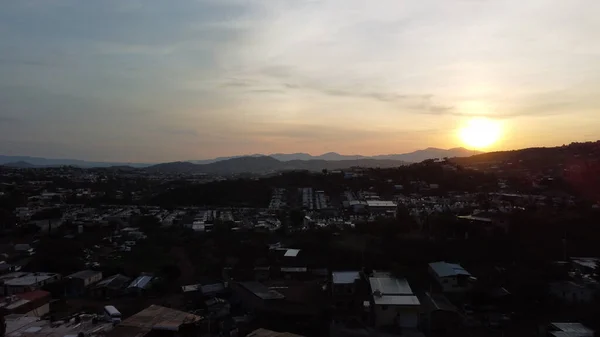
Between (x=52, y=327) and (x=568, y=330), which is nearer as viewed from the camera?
(x=52, y=327)

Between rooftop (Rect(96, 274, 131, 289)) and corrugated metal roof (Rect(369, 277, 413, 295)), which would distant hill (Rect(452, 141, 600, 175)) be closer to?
corrugated metal roof (Rect(369, 277, 413, 295))

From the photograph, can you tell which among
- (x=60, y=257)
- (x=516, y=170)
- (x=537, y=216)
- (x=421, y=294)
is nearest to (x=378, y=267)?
(x=421, y=294)

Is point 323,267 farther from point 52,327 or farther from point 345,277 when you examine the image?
point 52,327

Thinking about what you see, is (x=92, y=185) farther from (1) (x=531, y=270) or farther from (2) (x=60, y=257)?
(1) (x=531, y=270)

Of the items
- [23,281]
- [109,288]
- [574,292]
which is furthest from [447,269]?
[23,281]

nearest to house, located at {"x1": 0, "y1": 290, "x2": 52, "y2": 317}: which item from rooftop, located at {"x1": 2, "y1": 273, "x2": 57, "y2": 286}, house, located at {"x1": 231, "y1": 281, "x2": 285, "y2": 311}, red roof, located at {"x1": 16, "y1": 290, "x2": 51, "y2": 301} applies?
red roof, located at {"x1": 16, "y1": 290, "x2": 51, "y2": 301}

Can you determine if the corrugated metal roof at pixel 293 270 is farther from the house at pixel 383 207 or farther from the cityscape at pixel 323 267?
the house at pixel 383 207

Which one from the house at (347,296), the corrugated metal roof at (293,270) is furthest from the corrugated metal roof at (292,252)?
the house at (347,296)
